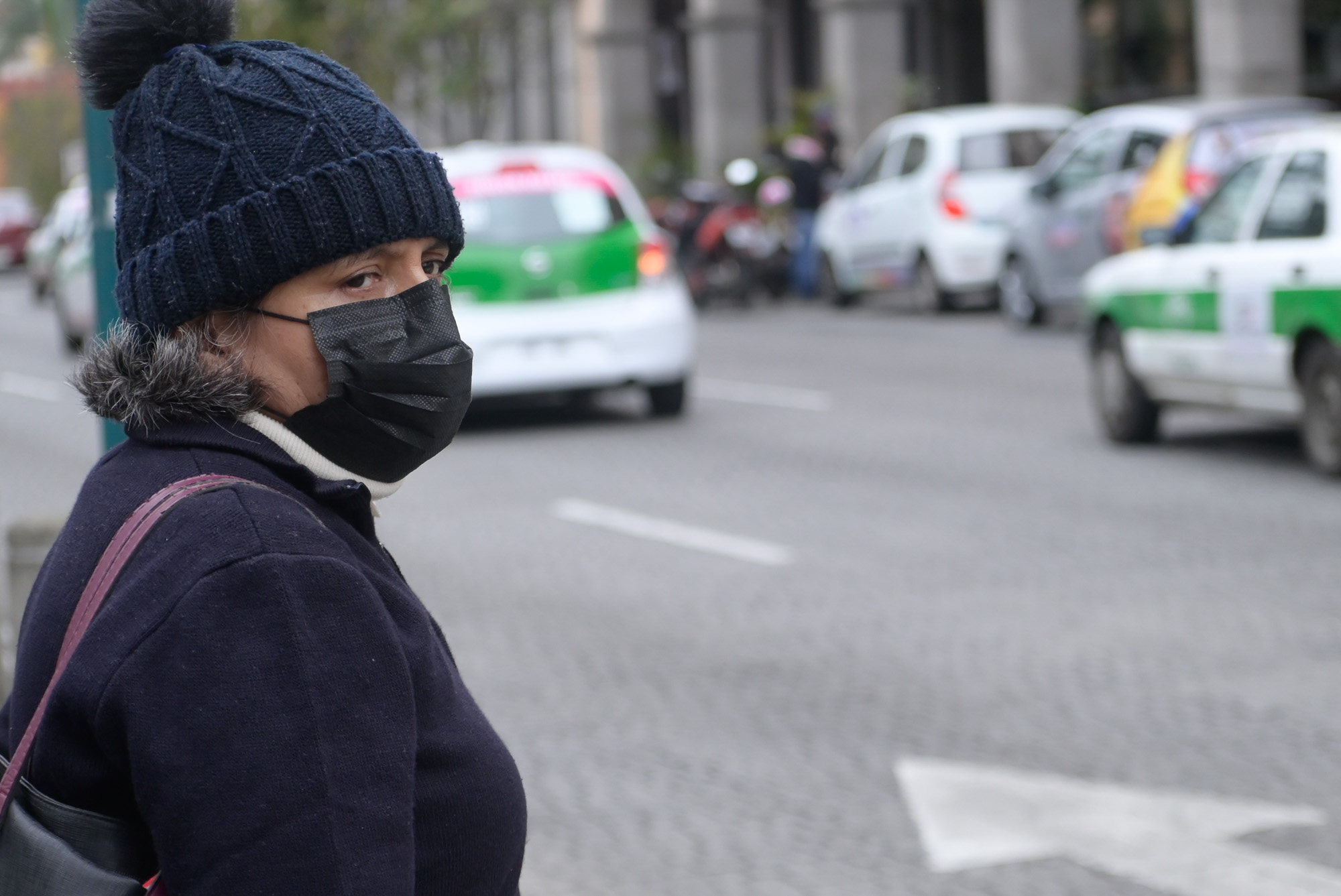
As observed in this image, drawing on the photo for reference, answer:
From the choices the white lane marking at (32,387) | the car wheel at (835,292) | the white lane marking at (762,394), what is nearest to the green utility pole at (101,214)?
the white lane marking at (762,394)

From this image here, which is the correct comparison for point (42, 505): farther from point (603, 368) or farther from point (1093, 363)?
point (1093, 363)

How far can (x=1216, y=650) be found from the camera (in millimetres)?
6672

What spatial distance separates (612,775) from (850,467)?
572 cm

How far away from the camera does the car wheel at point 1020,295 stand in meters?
18.2

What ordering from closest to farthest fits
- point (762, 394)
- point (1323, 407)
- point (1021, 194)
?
point (1323, 407) < point (762, 394) < point (1021, 194)

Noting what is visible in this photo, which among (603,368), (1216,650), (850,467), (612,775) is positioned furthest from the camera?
(603,368)

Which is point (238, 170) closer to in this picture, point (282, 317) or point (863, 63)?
point (282, 317)

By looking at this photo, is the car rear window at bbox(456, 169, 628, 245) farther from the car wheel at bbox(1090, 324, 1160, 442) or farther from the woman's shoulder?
the woman's shoulder

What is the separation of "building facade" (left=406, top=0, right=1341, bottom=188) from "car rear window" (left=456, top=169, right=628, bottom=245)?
1118 cm

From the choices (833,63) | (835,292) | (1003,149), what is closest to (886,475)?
(1003,149)

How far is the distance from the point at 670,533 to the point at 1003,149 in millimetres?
11740

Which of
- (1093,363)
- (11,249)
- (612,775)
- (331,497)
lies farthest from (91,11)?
(11,249)

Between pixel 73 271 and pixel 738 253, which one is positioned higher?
pixel 73 271

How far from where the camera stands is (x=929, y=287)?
20781 mm
